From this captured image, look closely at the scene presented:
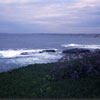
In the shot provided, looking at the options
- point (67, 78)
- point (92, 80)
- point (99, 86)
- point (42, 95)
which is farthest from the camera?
point (67, 78)

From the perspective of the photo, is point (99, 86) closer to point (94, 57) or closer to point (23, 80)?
point (94, 57)

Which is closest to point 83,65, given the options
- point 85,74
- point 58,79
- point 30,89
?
point 85,74

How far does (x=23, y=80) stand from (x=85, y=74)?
2.26 metres

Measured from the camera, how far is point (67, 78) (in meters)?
7.64

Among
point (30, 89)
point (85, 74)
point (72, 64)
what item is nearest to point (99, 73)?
point (85, 74)

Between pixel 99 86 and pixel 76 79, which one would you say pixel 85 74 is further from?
pixel 99 86

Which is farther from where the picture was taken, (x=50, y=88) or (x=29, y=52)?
(x=29, y=52)

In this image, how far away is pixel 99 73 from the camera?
24.8ft

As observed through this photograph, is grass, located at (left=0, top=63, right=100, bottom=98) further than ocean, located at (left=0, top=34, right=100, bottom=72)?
No

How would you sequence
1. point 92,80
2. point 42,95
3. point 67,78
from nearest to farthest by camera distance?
point 42,95
point 92,80
point 67,78

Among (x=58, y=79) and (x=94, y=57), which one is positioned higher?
(x=94, y=57)

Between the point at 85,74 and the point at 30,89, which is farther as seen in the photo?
the point at 85,74

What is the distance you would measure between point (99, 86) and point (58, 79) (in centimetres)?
163

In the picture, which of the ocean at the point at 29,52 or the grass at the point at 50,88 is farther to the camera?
the ocean at the point at 29,52
